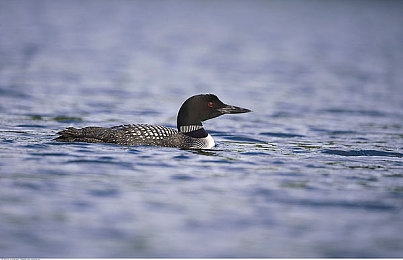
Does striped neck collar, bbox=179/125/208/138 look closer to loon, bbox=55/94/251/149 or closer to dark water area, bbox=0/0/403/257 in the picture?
loon, bbox=55/94/251/149

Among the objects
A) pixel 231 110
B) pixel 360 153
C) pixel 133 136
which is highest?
pixel 231 110

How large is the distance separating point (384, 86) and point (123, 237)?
43.7 ft

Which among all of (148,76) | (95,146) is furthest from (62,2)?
(95,146)

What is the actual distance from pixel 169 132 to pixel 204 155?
1.67ft

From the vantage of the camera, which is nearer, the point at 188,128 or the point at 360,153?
the point at 188,128

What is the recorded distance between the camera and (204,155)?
948 centimetres

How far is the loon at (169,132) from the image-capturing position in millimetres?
9445

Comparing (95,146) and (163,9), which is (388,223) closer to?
(95,146)

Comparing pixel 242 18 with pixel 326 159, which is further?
pixel 242 18

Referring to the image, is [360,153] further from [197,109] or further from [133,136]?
[133,136]

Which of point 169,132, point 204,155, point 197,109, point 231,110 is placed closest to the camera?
point 204,155

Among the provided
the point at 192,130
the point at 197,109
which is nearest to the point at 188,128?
the point at 192,130

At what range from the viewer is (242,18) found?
1752 inches

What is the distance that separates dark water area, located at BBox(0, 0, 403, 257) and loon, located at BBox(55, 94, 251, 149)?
0.12 m
